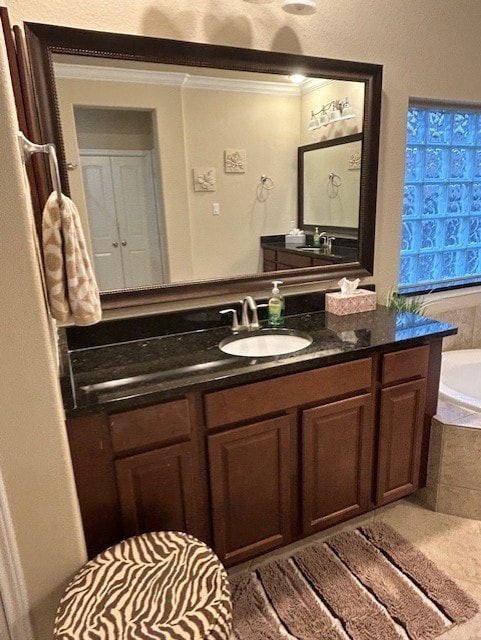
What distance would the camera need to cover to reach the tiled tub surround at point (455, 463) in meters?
1.90

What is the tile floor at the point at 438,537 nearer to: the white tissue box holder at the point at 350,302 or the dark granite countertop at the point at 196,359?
the dark granite countertop at the point at 196,359

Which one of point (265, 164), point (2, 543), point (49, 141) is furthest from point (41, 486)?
point (265, 164)

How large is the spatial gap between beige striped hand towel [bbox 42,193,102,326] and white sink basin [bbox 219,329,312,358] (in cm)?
75

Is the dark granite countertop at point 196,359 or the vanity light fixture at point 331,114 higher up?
the vanity light fixture at point 331,114

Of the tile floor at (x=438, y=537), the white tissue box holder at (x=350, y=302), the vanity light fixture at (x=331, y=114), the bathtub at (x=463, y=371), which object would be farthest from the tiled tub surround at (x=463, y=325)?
the vanity light fixture at (x=331, y=114)

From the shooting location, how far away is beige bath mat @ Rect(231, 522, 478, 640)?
1.48m

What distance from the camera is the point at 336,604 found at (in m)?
1.57

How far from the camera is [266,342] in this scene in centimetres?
187

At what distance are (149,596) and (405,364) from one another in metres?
1.26

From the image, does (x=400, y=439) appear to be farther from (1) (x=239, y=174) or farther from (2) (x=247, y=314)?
(1) (x=239, y=174)

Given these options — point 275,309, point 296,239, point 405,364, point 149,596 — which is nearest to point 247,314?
point 275,309

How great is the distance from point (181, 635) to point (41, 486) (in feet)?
1.67

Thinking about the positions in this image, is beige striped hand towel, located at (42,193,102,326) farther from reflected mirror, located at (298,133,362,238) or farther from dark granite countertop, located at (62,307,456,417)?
reflected mirror, located at (298,133,362,238)

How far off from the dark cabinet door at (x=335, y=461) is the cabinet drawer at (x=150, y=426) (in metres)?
0.48
